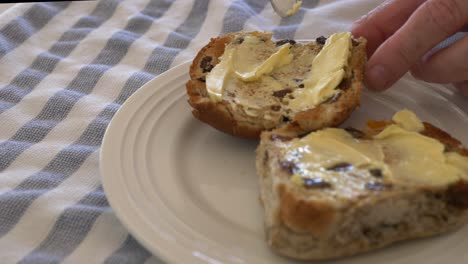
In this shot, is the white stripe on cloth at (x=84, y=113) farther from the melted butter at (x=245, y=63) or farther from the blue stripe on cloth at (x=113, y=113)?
the melted butter at (x=245, y=63)

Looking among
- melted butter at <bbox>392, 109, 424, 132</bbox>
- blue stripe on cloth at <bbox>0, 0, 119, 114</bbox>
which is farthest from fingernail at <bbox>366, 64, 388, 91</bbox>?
blue stripe on cloth at <bbox>0, 0, 119, 114</bbox>

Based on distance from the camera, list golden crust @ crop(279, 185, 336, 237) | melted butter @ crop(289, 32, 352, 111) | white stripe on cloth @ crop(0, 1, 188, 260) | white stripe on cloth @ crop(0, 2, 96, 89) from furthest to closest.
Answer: white stripe on cloth @ crop(0, 2, 96, 89) < melted butter @ crop(289, 32, 352, 111) < white stripe on cloth @ crop(0, 1, 188, 260) < golden crust @ crop(279, 185, 336, 237)

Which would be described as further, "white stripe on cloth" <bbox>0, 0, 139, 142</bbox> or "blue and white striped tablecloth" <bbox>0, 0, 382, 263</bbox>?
"white stripe on cloth" <bbox>0, 0, 139, 142</bbox>

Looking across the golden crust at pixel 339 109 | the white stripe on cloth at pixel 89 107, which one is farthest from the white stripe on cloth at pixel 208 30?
the golden crust at pixel 339 109

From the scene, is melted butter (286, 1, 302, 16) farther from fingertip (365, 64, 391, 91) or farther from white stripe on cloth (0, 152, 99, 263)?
white stripe on cloth (0, 152, 99, 263)

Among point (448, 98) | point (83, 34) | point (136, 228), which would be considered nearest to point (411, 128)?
point (448, 98)

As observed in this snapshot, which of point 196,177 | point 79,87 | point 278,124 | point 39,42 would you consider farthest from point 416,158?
point 39,42

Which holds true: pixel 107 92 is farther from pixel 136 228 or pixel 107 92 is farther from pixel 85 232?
pixel 136 228
